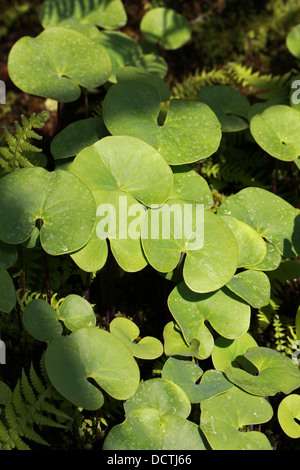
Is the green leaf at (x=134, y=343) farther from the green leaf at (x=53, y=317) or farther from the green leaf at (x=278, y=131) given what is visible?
the green leaf at (x=278, y=131)

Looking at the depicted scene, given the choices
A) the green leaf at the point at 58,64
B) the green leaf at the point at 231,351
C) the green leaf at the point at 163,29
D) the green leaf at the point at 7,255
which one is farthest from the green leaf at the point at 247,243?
the green leaf at the point at 163,29

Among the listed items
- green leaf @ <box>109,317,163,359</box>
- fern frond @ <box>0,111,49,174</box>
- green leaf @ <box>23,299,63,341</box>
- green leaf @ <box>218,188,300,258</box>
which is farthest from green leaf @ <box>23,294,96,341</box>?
green leaf @ <box>218,188,300,258</box>

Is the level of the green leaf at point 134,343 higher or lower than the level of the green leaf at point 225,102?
lower

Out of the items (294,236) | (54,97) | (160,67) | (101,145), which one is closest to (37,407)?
(101,145)

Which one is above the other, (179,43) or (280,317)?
(179,43)

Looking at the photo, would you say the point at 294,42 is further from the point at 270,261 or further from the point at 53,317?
the point at 53,317

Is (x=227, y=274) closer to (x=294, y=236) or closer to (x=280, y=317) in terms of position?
(x=294, y=236)

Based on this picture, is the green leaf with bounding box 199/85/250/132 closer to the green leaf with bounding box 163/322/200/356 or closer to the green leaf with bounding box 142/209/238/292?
the green leaf with bounding box 142/209/238/292
